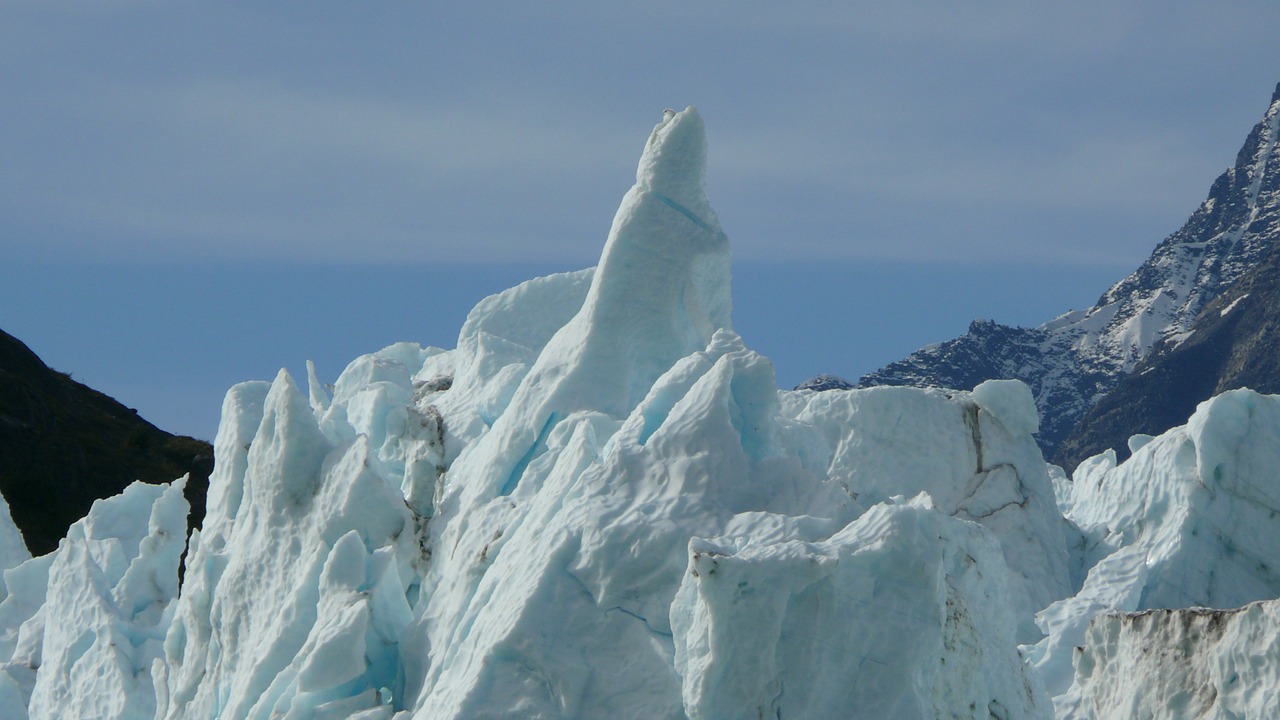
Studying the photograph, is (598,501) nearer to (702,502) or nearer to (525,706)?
(702,502)

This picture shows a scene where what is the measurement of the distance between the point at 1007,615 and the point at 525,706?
5.33m

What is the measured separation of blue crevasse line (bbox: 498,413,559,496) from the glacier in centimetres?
3

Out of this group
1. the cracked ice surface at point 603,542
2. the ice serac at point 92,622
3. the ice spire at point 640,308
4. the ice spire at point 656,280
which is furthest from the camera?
the ice serac at point 92,622

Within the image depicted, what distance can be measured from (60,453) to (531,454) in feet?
121

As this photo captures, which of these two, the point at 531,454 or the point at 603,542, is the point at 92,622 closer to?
the point at 531,454

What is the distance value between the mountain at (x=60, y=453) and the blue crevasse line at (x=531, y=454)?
1092 inches

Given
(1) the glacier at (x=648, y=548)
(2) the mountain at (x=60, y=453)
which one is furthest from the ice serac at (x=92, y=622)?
(2) the mountain at (x=60, y=453)

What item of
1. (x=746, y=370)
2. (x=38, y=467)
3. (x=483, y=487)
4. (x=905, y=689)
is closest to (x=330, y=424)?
(x=483, y=487)

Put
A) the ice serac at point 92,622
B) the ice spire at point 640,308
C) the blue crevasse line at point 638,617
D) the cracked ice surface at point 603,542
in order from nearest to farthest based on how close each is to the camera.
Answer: the cracked ice surface at point 603,542 → the blue crevasse line at point 638,617 → the ice spire at point 640,308 → the ice serac at point 92,622

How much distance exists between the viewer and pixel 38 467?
49750 millimetres

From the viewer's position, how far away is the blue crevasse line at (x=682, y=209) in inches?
777

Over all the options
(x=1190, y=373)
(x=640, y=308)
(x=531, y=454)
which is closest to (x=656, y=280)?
(x=640, y=308)

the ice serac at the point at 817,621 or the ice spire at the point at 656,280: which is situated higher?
the ice spire at the point at 656,280

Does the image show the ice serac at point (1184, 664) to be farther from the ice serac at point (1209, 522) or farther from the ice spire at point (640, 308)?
the ice serac at point (1209, 522)
